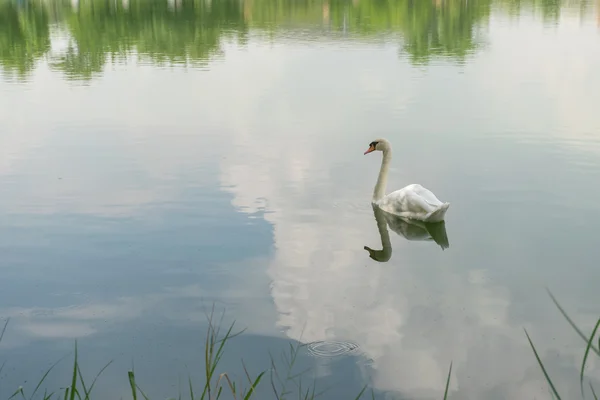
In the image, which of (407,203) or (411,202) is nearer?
(411,202)

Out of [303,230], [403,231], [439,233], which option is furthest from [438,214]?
[303,230]

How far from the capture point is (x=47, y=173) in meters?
15.7

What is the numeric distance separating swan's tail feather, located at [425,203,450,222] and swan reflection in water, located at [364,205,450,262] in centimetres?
10

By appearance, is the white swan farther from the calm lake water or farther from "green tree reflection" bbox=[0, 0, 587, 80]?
"green tree reflection" bbox=[0, 0, 587, 80]

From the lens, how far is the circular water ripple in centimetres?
788

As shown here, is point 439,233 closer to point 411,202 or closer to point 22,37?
point 411,202

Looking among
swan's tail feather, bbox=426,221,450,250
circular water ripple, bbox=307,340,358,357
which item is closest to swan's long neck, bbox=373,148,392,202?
swan's tail feather, bbox=426,221,450,250

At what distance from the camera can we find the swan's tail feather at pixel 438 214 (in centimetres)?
1175

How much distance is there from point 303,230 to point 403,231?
1433 millimetres

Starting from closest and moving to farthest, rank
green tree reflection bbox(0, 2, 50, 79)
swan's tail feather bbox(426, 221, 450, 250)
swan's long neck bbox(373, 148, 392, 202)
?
1. swan's tail feather bbox(426, 221, 450, 250)
2. swan's long neck bbox(373, 148, 392, 202)
3. green tree reflection bbox(0, 2, 50, 79)

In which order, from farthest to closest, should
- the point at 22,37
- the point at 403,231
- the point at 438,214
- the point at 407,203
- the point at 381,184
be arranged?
the point at 22,37
the point at 381,184
the point at 407,203
the point at 403,231
the point at 438,214

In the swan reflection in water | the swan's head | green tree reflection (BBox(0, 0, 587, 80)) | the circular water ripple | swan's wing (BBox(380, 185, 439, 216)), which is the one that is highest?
the swan's head

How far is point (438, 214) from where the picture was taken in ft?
39.1

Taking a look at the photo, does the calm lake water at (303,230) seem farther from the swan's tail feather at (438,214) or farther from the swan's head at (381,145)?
the swan's head at (381,145)
